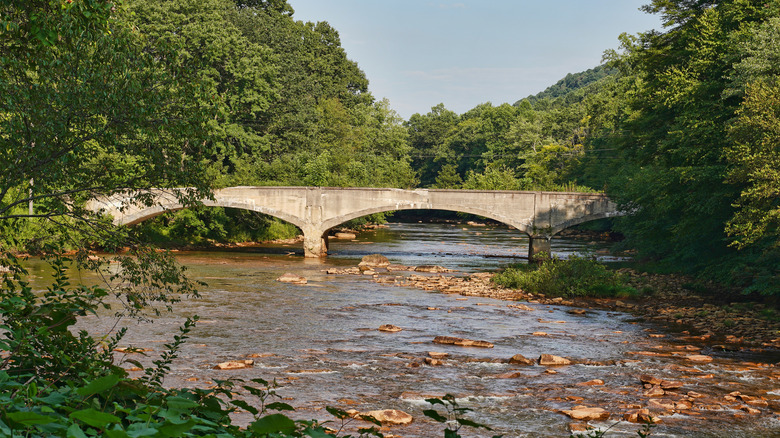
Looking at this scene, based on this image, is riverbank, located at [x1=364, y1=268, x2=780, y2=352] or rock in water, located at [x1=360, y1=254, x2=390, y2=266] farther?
rock in water, located at [x1=360, y1=254, x2=390, y2=266]

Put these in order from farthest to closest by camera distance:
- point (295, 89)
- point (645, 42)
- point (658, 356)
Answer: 1. point (295, 89)
2. point (645, 42)
3. point (658, 356)

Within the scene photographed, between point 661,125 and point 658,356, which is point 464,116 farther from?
point 658,356

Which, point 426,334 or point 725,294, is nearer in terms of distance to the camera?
point 426,334

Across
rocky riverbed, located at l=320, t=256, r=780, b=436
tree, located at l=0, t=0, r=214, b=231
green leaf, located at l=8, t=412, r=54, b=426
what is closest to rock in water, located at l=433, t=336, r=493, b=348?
rocky riverbed, located at l=320, t=256, r=780, b=436

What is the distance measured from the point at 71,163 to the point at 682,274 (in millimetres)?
25972

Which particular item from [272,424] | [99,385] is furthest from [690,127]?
[99,385]

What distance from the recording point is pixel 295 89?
178 feet

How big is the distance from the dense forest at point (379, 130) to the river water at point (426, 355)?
14.4 feet

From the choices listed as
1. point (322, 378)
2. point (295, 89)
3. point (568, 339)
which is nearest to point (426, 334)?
Answer: point (568, 339)

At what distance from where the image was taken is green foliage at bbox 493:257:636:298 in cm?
2661

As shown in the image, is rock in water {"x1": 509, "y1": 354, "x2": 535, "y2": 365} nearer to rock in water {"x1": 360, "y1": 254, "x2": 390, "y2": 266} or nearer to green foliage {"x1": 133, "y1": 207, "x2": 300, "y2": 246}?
rock in water {"x1": 360, "y1": 254, "x2": 390, "y2": 266}

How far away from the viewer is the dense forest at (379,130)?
29.8 feet

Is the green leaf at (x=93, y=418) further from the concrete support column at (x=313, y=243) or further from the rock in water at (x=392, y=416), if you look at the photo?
the concrete support column at (x=313, y=243)

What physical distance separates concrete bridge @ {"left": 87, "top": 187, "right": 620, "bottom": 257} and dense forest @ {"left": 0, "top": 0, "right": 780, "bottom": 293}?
78.2 inches
